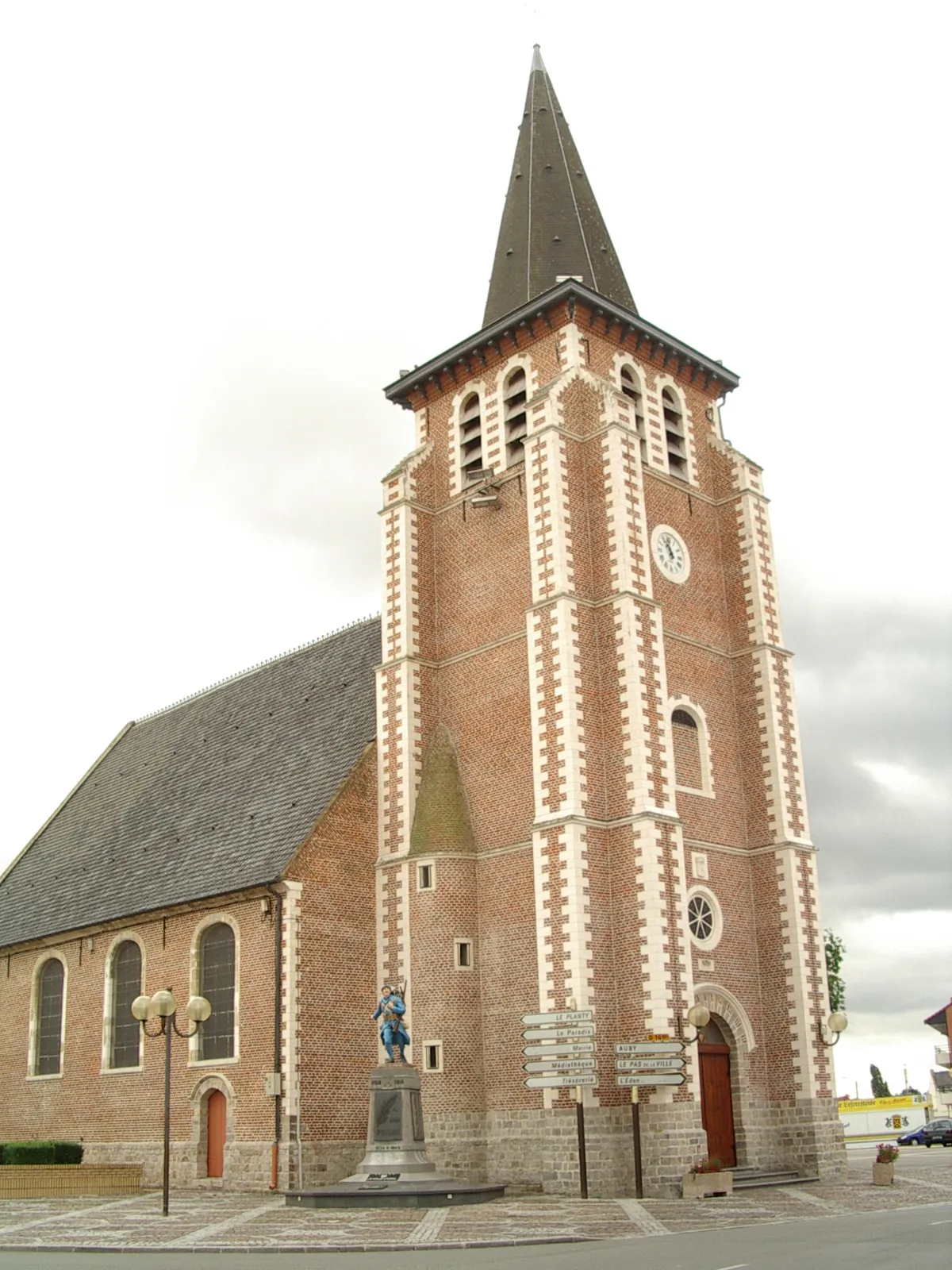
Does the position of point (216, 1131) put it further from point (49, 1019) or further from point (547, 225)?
point (547, 225)

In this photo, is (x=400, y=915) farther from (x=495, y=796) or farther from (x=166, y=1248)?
(x=166, y=1248)

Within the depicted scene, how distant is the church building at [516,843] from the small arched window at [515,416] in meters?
0.08

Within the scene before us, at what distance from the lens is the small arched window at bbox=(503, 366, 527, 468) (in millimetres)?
33156

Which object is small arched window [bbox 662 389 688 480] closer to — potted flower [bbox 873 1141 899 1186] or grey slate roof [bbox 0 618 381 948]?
grey slate roof [bbox 0 618 381 948]

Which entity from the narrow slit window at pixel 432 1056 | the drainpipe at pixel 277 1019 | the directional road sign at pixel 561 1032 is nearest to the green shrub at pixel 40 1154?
the drainpipe at pixel 277 1019

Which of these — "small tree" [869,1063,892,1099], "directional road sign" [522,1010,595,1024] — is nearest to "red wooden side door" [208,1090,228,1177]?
"directional road sign" [522,1010,595,1024]

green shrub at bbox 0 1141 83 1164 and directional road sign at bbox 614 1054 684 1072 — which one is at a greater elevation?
directional road sign at bbox 614 1054 684 1072

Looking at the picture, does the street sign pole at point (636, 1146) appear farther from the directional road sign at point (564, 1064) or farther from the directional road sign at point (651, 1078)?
the directional road sign at point (564, 1064)

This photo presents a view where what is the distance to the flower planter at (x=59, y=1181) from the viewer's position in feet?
95.6

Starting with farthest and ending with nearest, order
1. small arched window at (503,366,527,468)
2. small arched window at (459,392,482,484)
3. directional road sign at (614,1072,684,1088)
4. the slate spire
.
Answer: the slate spire → small arched window at (459,392,482,484) → small arched window at (503,366,527,468) → directional road sign at (614,1072,684,1088)

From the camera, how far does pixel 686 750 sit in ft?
101

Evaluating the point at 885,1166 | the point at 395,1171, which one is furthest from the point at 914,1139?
the point at 395,1171

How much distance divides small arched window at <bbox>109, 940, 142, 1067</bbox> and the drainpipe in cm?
620

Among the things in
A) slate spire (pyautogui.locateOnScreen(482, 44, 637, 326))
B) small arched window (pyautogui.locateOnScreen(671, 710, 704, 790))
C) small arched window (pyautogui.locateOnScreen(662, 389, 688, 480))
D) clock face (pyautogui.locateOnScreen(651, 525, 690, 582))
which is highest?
slate spire (pyautogui.locateOnScreen(482, 44, 637, 326))
